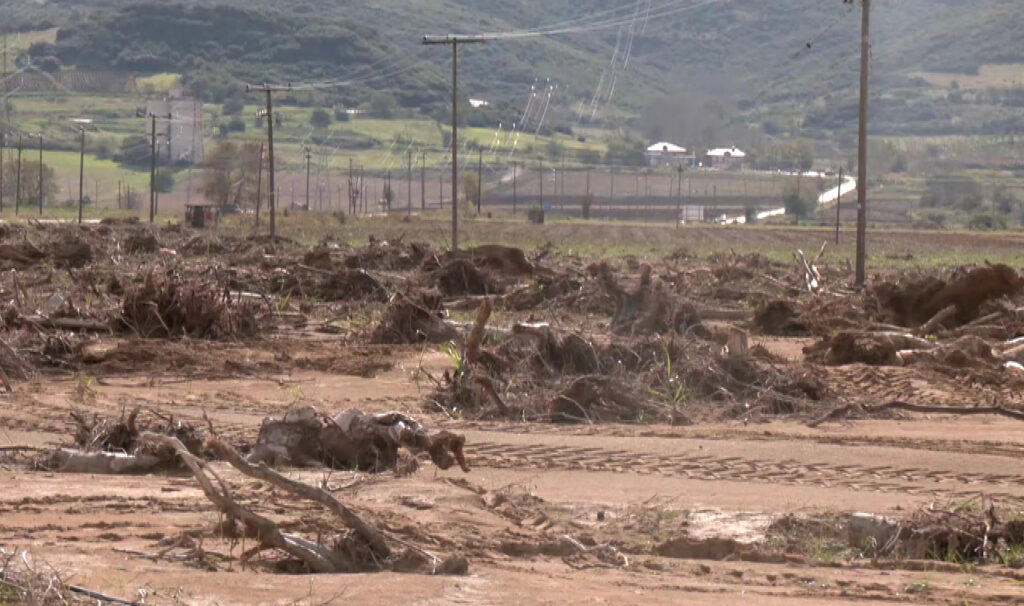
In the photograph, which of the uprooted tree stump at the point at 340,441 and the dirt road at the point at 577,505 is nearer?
the dirt road at the point at 577,505

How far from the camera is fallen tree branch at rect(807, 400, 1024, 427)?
14.5 metres

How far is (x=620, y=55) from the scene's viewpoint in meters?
162

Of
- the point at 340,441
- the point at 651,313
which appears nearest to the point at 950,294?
the point at 651,313

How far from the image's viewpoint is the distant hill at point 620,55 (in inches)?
6004

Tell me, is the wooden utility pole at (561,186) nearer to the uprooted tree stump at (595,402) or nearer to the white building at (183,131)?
the white building at (183,131)

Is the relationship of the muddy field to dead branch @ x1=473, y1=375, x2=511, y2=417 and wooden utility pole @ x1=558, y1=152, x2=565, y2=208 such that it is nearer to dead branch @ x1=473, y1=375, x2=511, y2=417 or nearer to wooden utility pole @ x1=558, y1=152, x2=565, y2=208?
dead branch @ x1=473, y1=375, x2=511, y2=417

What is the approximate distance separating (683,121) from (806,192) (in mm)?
14607

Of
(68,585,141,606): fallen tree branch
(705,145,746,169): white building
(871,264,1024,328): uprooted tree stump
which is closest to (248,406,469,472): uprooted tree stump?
(68,585,141,606): fallen tree branch

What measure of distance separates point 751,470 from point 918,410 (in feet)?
13.3

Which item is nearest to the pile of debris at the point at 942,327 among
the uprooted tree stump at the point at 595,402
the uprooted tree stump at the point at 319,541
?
the uprooted tree stump at the point at 595,402

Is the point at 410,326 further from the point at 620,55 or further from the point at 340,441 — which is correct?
the point at 620,55

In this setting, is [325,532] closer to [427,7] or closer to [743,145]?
[743,145]

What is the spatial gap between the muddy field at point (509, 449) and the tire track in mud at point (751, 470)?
0.05 m

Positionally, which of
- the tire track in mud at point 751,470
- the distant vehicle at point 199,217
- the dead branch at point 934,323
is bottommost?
the tire track in mud at point 751,470
